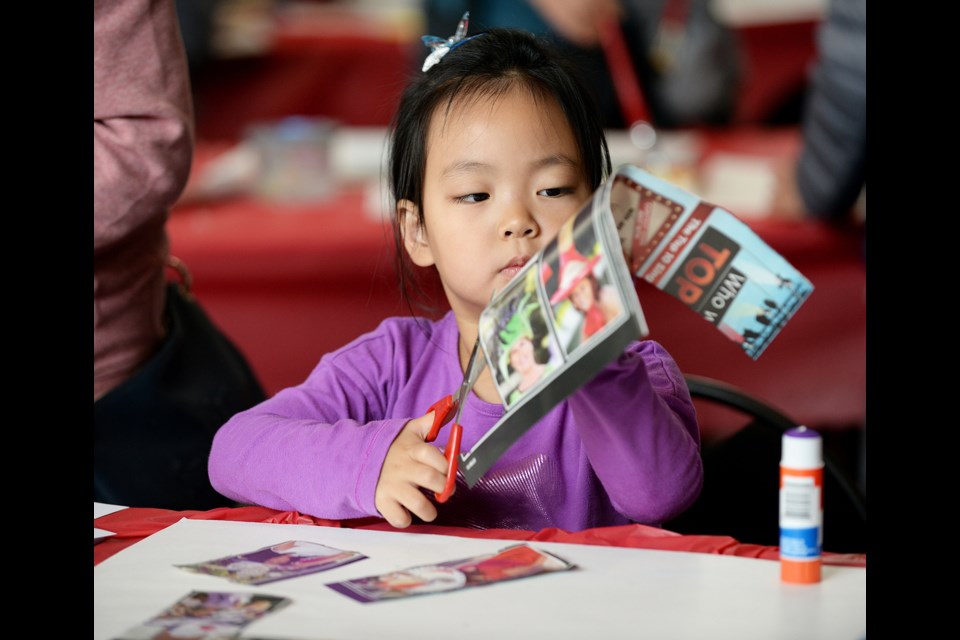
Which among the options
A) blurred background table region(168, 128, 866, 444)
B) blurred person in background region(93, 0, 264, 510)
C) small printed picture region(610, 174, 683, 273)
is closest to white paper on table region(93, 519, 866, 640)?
small printed picture region(610, 174, 683, 273)

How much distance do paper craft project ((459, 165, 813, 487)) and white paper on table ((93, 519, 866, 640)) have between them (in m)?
0.13

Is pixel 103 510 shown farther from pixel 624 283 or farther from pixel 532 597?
pixel 624 283

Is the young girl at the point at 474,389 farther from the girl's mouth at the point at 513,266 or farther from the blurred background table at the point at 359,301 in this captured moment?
the blurred background table at the point at 359,301

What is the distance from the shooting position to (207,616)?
2.70 ft

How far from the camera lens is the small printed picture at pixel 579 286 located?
2.59ft

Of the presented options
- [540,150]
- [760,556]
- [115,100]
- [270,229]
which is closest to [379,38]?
[270,229]

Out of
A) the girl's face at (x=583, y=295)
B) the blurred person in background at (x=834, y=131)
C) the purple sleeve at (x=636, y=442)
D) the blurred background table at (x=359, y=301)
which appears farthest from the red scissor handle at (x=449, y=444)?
the blurred person in background at (x=834, y=131)

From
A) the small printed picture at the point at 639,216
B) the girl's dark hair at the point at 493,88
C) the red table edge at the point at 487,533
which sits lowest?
the red table edge at the point at 487,533

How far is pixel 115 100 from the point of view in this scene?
1433mm

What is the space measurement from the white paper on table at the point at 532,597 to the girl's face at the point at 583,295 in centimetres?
22

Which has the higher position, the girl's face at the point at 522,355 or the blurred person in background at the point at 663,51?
the blurred person in background at the point at 663,51

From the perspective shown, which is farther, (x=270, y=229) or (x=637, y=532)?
(x=270, y=229)

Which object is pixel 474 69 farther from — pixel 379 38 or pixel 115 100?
pixel 379 38
